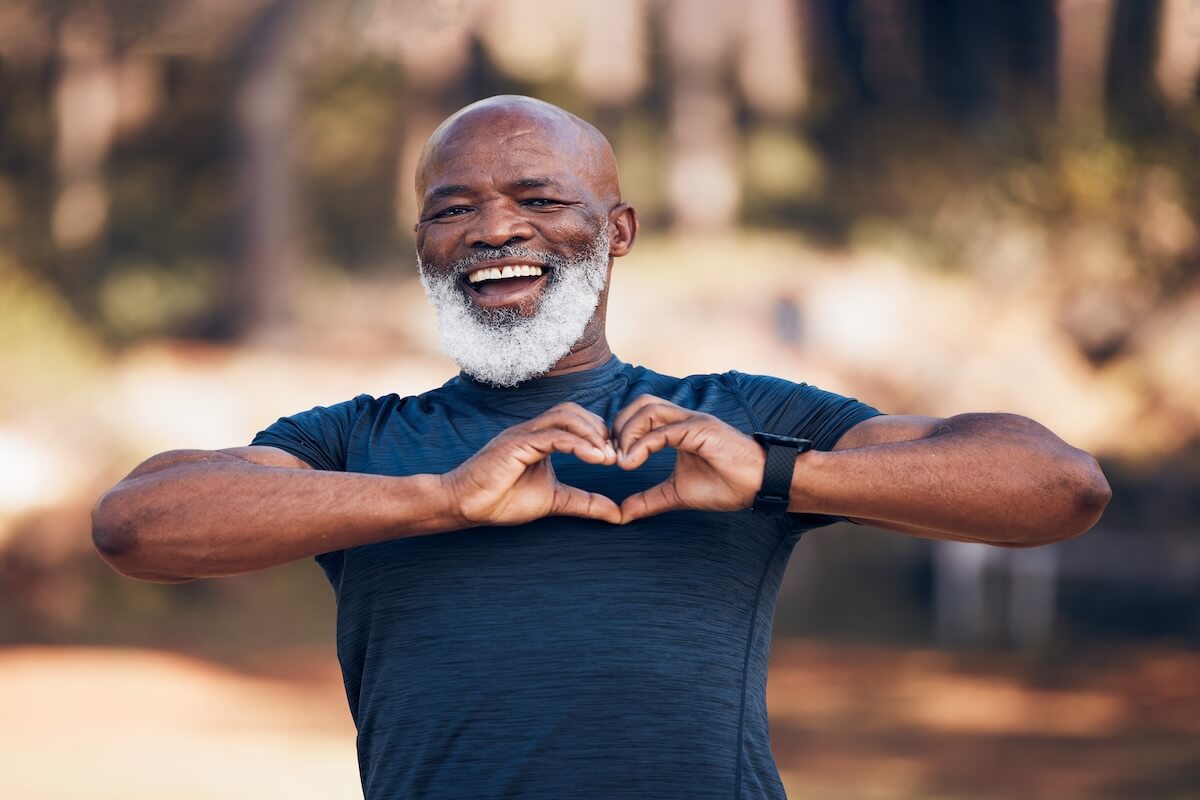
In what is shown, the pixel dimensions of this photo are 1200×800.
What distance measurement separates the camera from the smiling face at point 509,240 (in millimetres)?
2691

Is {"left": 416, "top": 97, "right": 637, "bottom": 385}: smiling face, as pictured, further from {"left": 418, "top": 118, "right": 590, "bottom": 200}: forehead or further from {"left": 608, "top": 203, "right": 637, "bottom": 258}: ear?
{"left": 608, "top": 203, "right": 637, "bottom": 258}: ear

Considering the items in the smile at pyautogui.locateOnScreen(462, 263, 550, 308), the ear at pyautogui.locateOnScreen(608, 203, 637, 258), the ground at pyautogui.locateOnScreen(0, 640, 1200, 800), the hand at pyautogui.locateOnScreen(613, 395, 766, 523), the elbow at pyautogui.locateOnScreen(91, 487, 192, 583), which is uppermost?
the ear at pyautogui.locateOnScreen(608, 203, 637, 258)

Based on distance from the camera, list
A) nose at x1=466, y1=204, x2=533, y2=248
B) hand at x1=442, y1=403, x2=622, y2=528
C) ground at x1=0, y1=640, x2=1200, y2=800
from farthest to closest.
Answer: ground at x1=0, y1=640, x2=1200, y2=800 < nose at x1=466, y1=204, x2=533, y2=248 < hand at x1=442, y1=403, x2=622, y2=528

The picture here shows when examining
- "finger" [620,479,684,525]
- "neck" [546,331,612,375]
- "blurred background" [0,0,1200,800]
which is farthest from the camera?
"blurred background" [0,0,1200,800]

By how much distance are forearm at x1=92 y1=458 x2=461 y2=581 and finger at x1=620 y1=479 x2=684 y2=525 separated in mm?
271

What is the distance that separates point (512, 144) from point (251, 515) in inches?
32.4

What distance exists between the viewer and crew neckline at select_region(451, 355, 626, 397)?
2.75 meters

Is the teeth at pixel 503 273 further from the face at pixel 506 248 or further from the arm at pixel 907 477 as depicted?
the arm at pixel 907 477

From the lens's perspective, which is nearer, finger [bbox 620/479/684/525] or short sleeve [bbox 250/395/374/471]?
finger [bbox 620/479/684/525]

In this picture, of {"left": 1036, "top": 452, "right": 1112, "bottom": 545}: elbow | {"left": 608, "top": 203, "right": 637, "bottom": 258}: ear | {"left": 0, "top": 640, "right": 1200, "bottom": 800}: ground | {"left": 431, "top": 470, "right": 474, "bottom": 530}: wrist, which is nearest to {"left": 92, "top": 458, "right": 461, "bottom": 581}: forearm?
{"left": 431, "top": 470, "right": 474, "bottom": 530}: wrist

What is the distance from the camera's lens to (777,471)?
7.57 ft

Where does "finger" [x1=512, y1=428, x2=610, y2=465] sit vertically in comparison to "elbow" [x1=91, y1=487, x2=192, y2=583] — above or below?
above

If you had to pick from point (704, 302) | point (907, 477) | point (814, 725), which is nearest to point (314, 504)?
point (907, 477)

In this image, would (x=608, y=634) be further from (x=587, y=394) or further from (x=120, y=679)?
(x=120, y=679)
